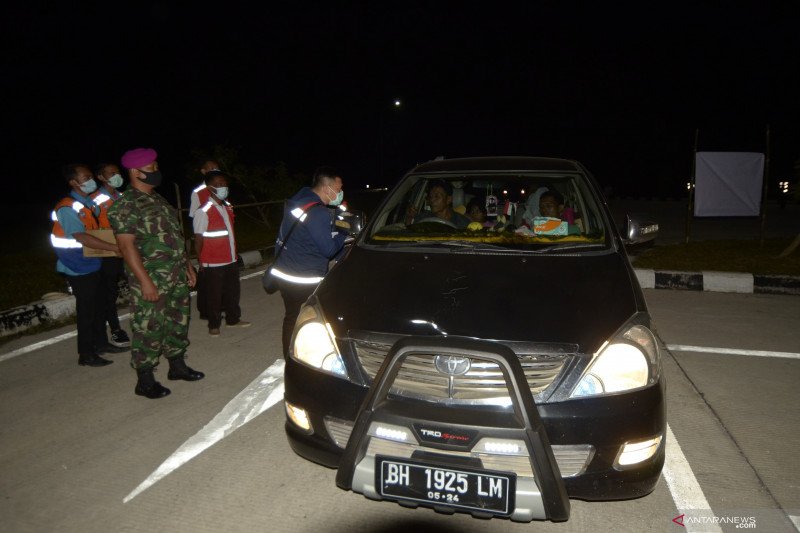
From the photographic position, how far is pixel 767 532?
2.63 metres

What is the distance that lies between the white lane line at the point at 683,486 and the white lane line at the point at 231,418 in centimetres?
244

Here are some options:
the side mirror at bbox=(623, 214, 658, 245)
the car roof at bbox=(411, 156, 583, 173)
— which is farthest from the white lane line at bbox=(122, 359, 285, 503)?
the side mirror at bbox=(623, 214, 658, 245)

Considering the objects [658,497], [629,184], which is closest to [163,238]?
[658,497]

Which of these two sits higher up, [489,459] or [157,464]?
[489,459]

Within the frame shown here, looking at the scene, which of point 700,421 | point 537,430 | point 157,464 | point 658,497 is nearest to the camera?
point 537,430

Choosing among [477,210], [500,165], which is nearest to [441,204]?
[477,210]

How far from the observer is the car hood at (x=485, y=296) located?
2.49 meters

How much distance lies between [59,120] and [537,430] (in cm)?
4003

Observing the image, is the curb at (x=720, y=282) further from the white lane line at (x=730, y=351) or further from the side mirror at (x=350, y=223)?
the side mirror at (x=350, y=223)

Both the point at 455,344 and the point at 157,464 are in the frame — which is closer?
the point at 455,344

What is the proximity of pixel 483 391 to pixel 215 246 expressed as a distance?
3835 mm

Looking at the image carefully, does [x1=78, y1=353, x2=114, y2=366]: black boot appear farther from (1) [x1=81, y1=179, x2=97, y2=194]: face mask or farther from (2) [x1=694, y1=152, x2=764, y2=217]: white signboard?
(2) [x1=694, y1=152, x2=764, y2=217]: white signboard

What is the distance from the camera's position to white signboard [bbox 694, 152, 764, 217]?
33.7ft

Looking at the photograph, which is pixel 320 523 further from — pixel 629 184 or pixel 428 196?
pixel 629 184
